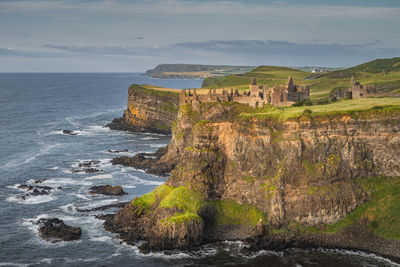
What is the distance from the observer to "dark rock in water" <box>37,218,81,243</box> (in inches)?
2662

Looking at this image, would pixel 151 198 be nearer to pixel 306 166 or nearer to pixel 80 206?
pixel 80 206

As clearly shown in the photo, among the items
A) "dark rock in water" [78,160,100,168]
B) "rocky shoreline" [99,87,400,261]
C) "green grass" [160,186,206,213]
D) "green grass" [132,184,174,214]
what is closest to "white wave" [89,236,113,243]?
"rocky shoreline" [99,87,400,261]

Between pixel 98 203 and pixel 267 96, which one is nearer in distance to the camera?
pixel 98 203

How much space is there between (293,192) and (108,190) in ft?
117

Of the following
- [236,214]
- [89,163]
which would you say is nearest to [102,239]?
[236,214]

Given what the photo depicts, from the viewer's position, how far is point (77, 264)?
198ft

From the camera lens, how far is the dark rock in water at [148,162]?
103688mm

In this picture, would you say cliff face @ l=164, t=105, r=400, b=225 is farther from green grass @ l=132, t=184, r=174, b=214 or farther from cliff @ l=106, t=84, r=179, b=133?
cliff @ l=106, t=84, r=179, b=133

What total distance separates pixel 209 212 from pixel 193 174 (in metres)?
6.38

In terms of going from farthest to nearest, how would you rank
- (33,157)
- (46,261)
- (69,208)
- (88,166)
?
(33,157)
(88,166)
(69,208)
(46,261)

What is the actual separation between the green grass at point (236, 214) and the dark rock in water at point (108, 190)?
23.4 m

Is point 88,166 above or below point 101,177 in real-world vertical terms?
above

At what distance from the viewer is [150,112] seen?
166m

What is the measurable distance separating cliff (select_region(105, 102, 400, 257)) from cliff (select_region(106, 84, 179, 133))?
85972 millimetres
